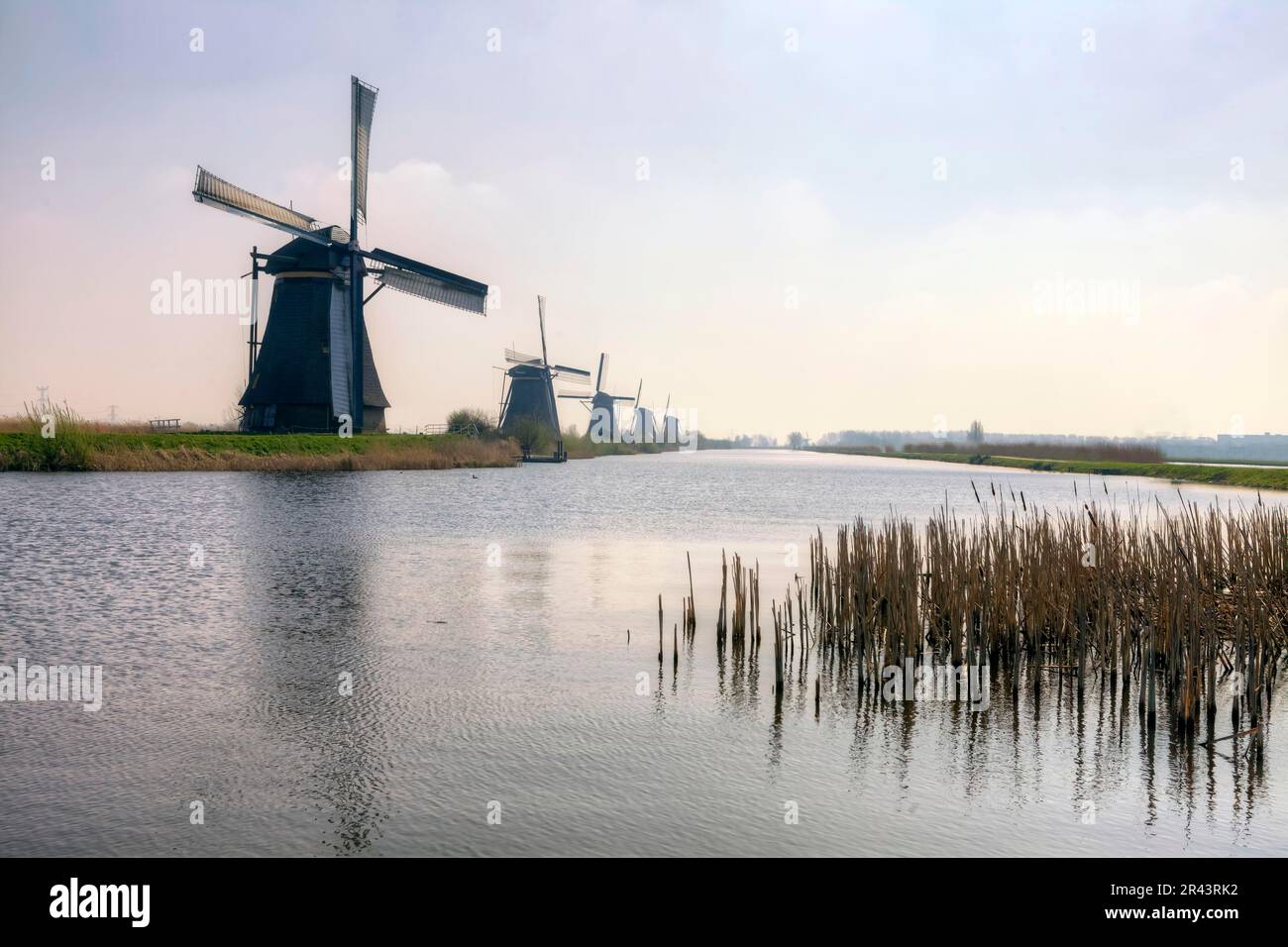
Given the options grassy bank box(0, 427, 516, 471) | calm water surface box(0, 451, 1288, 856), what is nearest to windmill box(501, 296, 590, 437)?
grassy bank box(0, 427, 516, 471)

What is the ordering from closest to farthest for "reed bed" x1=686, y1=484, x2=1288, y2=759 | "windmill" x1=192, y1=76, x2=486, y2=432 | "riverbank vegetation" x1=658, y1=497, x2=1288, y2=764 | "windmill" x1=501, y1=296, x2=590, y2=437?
"riverbank vegetation" x1=658, y1=497, x2=1288, y2=764, "reed bed" x1=686, y1=484, x2=1288, y2=759, "windmill" x1=192, y1=76, x2=486, y2=432, "windmill" x1=501, y1=296, x2=590, y2=437

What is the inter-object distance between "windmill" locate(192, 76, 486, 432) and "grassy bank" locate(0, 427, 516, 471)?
201 cm

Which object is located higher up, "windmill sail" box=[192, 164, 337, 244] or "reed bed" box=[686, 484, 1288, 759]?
"windmill sail" box=[192, 164, 337, 244]

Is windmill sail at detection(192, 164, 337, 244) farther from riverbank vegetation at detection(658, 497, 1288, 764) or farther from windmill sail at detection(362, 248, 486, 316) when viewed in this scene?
riverbank vegetation at detection(658, 497, 1288, 764)

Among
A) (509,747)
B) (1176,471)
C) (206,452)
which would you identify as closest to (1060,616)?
(509,747)

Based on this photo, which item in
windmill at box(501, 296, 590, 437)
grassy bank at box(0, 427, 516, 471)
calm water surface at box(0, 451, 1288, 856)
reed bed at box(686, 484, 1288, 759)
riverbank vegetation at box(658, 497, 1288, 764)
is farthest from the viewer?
windmill at box(501, 296, 590, 437)

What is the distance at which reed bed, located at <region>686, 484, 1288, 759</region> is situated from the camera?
327 inches

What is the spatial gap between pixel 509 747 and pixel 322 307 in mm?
43002

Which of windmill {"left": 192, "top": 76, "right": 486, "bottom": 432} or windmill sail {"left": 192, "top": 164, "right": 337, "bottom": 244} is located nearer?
windmill sail {"left": 192, "top": 164, "right": 337, "bottom": 244}

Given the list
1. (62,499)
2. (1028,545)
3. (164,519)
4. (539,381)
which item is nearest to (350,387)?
(62,499)

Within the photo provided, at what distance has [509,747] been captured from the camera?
730 centimetres

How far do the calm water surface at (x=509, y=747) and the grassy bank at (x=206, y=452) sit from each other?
28.5m

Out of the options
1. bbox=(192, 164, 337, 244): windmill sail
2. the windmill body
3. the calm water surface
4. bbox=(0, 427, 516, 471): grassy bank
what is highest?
bbox=(192, 164, 337, 244): windmill sail

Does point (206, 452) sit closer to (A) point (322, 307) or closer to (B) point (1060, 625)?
(A) point (322, 307)
